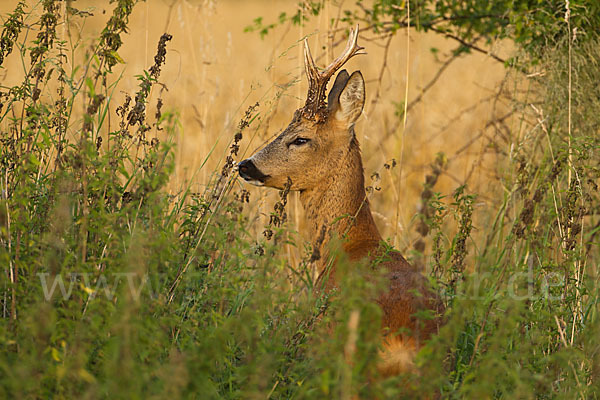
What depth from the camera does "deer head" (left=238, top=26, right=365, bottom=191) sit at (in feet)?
14.9

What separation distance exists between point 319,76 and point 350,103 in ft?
1.09

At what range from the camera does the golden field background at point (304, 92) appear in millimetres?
5763

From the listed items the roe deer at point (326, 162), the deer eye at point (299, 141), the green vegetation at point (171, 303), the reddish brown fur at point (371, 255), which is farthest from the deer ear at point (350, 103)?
the green vegetation at point (171, 303)

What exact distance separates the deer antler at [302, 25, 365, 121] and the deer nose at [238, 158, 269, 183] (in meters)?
0.48

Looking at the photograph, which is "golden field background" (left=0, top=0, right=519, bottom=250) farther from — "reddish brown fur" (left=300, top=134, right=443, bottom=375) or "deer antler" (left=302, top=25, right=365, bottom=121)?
"reddish brown fur" (left=300, top=134, right=443, bottom=375)

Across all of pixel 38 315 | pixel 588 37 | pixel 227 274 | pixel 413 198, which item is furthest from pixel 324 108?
pixel 413 198

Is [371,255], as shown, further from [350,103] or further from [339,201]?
[350,103]

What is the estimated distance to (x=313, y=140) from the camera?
15.3ft

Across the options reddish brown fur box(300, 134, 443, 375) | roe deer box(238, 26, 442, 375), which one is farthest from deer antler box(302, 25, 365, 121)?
reddish brown fur box(300, 134, 443, 375)

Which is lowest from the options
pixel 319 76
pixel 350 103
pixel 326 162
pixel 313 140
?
pixel 326 162

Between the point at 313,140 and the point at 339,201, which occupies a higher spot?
the point at 313,140

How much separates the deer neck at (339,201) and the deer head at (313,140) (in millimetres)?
45

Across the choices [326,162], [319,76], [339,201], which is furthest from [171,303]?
[319,76]

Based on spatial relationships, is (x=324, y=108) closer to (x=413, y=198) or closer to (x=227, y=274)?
(x=227, y=274)
